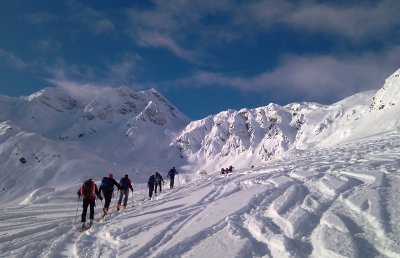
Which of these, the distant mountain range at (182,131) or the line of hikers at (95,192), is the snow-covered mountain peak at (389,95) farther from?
the line of hikers at (95,192)

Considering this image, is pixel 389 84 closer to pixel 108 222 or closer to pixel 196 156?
pixel 108 222

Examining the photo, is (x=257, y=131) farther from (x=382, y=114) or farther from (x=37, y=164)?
(x=382, y=114)

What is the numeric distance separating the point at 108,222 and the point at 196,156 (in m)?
154

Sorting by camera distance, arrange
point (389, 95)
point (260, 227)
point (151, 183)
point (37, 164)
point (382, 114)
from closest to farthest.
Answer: point (260, 227) → point (151, 183) → point (382, 114) → point (389, 95) → point (37, 164)

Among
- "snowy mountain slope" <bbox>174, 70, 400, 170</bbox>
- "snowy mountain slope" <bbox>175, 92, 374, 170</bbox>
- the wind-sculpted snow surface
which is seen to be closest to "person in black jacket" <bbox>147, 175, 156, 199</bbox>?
the wind-sculpted snow surface

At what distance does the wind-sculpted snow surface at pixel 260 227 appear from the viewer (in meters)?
8.57

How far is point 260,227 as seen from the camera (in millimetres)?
10000

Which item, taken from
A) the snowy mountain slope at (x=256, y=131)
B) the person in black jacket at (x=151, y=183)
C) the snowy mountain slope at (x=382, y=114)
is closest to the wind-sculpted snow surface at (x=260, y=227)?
the person in black jacket at (x=151, y=183)

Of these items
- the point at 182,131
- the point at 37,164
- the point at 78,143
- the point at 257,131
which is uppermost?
the point at 182,131

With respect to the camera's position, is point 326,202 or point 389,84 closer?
point 326,202

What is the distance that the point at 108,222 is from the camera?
560 inches

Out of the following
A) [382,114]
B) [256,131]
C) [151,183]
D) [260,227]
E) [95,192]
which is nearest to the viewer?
[260,227]

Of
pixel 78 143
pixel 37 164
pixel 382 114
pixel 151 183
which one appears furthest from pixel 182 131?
pixel 151 183

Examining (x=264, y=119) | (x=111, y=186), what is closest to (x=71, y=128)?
(x=264, y=119)
